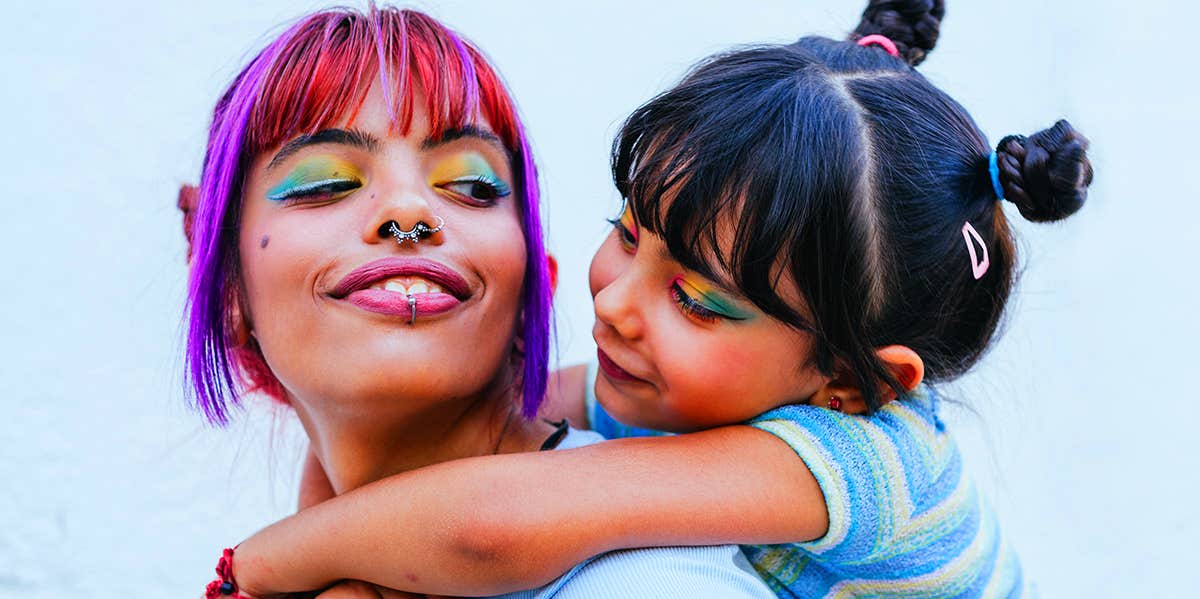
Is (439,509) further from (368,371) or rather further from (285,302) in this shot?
(285,302)

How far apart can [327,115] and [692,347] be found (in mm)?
652

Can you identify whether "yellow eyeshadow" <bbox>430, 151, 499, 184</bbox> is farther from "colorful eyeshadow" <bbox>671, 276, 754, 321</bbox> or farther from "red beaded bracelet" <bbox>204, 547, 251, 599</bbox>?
"red beaded bracelet" <bbox>204, 547, 251, 599</bbox>

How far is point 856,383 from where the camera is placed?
1.69 meters

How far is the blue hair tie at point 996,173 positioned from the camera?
1.74 m

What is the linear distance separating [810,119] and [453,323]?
1.95 ft

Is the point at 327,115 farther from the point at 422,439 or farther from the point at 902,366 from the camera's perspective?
the point at 902,366

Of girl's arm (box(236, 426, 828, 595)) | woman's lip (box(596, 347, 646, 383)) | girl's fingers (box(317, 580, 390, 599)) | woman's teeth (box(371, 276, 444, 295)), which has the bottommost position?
girl's fingers (box(317, 580, 390, 599))

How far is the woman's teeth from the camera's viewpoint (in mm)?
1665

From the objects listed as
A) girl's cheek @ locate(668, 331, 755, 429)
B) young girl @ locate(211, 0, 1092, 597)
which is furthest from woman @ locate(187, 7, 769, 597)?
girl's cheek @ locate(668, 331, 755, 429)

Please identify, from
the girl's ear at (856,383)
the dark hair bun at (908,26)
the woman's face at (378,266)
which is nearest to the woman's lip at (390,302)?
the woman's face at (378,266)

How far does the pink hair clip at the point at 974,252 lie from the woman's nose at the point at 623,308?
50cm

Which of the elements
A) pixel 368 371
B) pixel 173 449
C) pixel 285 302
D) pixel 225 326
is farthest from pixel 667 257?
pixel 173 449

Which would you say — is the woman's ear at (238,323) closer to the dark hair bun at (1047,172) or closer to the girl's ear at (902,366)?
the girl's ear at (902,366)

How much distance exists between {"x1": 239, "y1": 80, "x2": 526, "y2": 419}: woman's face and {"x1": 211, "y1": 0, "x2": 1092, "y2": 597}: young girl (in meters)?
0.16
